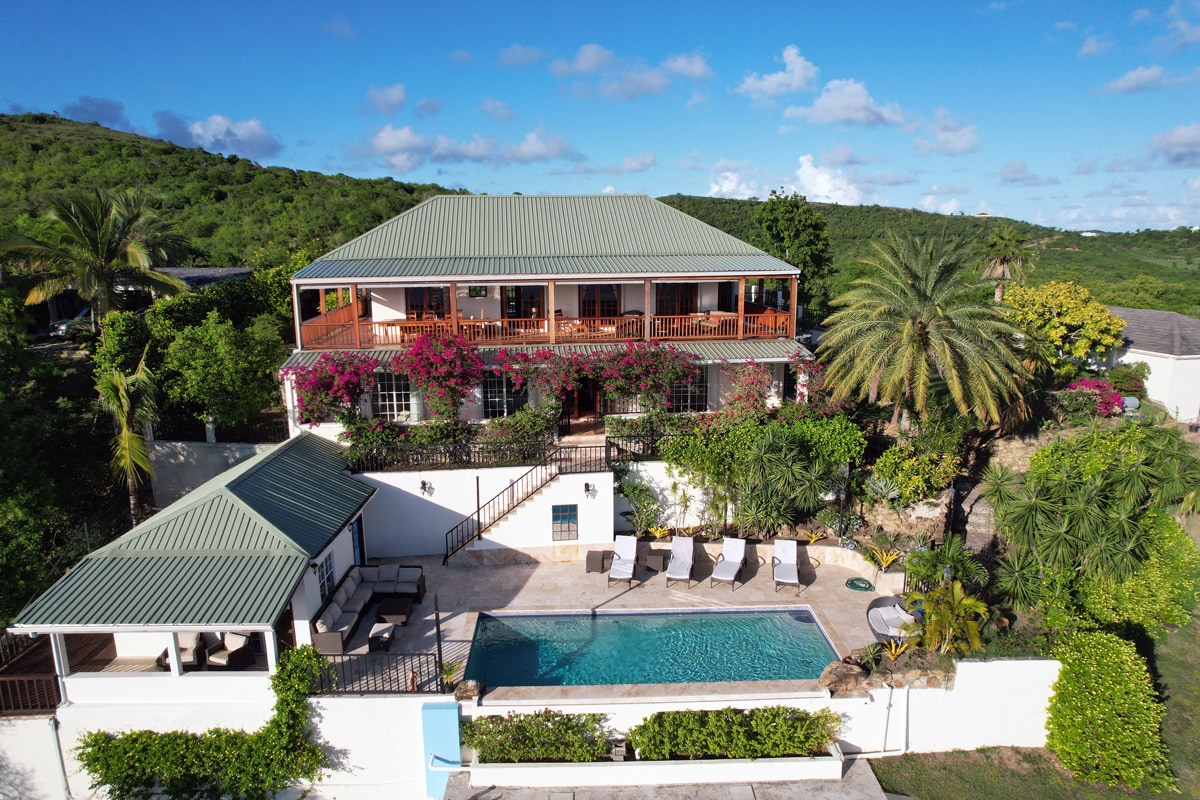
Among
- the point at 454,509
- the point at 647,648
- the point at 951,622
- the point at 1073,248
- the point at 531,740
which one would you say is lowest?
the point at 531,740

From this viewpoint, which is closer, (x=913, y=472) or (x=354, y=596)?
(x=354, y=596)

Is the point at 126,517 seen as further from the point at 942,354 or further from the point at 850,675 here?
the point at 942,354

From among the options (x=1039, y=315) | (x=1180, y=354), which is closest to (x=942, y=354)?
(x=1039, y=315)

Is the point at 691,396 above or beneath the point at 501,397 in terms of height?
beneath

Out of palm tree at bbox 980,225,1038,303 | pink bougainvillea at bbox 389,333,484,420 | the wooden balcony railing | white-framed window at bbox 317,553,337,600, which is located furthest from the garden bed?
palm tree at bbox 980,225,1038,303

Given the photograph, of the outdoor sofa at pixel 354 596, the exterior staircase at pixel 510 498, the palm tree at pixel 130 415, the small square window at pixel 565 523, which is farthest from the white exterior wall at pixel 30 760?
the small square window at pixel 565 523

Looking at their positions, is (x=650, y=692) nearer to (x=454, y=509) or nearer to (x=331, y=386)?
(x=454, y=509)

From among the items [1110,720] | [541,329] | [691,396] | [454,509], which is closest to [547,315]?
[541,329]
